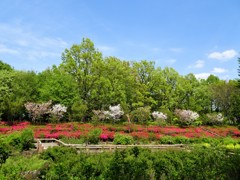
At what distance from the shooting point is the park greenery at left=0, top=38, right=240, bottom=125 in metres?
30.2

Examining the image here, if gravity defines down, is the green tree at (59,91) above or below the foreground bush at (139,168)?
above

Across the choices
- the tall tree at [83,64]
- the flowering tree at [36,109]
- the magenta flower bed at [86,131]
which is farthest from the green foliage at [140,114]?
the flowering tree at [36,109]

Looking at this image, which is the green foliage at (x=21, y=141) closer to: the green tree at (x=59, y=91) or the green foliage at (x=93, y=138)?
the green foliage at (x=93, y=138)

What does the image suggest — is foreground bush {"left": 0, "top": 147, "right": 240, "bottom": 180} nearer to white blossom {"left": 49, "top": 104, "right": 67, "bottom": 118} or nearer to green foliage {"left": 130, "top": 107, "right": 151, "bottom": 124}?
white blossom {"left": 49, "top": 104, "right": 67, "bottom": 118}

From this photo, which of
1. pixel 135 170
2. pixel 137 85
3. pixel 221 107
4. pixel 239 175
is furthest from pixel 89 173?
pixel 221 107

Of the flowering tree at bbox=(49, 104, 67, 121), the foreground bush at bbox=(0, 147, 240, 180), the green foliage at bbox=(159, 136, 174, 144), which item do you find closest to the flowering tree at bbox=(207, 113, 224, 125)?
the green foliage at bbox=(159, 136, 174, 144)

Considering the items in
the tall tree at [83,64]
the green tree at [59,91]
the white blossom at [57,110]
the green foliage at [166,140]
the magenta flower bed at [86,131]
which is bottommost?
the green foliage at [166,140]

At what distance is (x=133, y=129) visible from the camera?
81.7ft

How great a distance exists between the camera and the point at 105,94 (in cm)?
3509

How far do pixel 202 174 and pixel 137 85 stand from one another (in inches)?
1325

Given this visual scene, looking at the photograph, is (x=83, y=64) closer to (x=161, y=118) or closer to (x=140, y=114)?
(x=140, y=114)

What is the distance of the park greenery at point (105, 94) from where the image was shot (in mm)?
30177

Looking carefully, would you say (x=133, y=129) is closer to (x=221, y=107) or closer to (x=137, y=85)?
(x=137, y=85)

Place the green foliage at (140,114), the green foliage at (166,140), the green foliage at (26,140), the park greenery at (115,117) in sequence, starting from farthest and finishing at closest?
the green foliage at (140,114)
the green foliage at (166,140)
the green foliage at (26,140)
the park greenery at (115,117)
